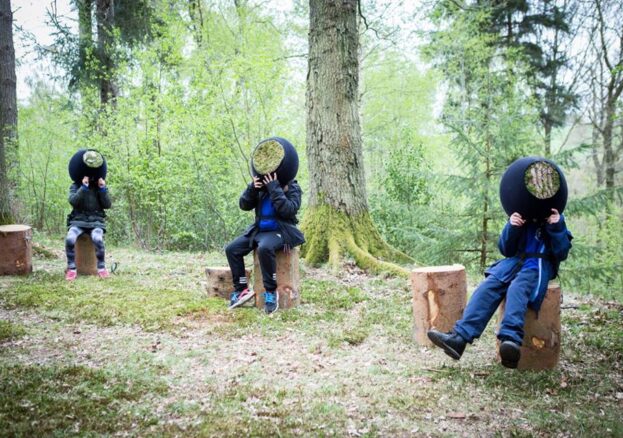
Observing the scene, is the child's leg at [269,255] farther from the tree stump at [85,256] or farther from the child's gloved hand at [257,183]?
the tree stump at [85,256]

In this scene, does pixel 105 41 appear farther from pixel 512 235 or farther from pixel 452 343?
pixel 452 343

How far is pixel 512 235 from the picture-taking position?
12.5 feet

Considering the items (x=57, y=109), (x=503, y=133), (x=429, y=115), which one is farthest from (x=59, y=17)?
(x=429, y=115)

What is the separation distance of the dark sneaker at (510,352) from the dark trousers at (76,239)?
18.4ft

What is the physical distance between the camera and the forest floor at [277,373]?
2847 millimetres

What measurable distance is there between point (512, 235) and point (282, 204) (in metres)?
2.23

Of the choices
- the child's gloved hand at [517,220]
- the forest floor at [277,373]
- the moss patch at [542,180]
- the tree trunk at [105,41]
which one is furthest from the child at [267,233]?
the tree trunk at [105,41]

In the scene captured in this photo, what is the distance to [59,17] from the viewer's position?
1266cm

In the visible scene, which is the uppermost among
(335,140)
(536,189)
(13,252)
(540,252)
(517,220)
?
(335,140)

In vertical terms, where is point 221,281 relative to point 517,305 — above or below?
below

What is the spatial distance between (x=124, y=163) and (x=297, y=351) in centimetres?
800

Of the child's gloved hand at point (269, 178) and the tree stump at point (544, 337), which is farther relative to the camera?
the child's gloved hand at point (269, 178)

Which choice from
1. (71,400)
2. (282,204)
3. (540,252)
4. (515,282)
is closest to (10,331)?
(71,400)

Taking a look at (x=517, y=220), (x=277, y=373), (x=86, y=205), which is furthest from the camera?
(x=86, y=205)
